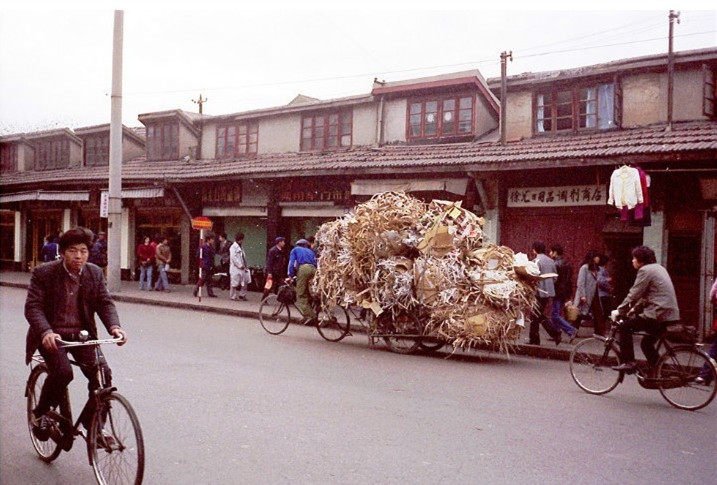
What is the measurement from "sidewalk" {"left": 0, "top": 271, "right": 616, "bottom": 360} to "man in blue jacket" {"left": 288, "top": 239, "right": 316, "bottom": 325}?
123cm

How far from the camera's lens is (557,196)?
48.6 feet

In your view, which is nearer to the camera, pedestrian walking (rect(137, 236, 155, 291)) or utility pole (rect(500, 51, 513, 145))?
utility pole (rect(500, 51, 513, 145))

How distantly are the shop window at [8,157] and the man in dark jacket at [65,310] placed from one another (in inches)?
1263

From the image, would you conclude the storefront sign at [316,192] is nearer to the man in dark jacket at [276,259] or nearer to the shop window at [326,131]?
the shop window at [326,131]

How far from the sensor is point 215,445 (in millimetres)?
5453

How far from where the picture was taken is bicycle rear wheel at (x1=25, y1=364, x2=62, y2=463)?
4984 mm

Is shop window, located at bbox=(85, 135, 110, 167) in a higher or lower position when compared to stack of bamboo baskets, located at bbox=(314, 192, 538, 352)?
higher

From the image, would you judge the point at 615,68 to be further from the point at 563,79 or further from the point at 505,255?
the point at 505,255

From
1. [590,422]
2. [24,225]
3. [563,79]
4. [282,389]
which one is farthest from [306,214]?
[24,225]

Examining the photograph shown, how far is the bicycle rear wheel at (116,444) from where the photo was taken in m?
4.09

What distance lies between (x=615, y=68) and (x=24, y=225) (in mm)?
26849

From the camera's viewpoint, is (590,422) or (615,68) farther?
(615,68)

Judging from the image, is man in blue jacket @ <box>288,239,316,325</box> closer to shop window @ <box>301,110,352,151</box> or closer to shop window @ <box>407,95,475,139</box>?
shop window @ <box>407,95,475,139</box>

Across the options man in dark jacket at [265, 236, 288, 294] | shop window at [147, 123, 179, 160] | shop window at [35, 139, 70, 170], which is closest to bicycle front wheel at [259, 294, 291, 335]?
man in dark jacket at [265, 236, 288, 294]
